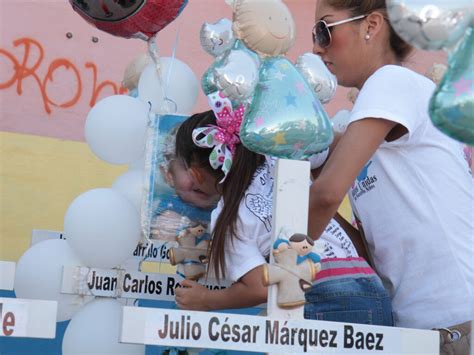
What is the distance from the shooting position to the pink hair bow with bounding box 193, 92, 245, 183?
93.8 inches

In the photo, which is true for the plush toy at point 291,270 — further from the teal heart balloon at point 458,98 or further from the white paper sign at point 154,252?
the white paper sign at point 154,252

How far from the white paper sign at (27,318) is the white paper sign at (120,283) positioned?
0.86 m

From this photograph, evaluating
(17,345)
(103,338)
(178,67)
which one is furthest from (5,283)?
(17,345)

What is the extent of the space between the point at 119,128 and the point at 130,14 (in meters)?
0.33

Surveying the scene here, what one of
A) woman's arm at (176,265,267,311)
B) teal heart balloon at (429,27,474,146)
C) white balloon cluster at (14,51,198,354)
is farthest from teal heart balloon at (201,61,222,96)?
teal heart balloon at (429,27,474,146)

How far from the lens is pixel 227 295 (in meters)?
2.32

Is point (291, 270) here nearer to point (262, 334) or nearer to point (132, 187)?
point (262, 334)

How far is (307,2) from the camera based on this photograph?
16.4ft

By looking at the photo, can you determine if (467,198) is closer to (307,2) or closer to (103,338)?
(103,338)

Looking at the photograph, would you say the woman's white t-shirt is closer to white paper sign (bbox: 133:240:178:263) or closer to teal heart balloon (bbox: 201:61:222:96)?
teal heart balloon (bbox: 201:61:222:96)

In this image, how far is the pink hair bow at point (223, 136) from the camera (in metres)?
2.38

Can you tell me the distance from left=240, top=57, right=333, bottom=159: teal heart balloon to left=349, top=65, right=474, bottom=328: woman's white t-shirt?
22 centimetres

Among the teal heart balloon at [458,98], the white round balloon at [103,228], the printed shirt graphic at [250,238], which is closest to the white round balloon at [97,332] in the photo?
the white round balloon at [103,228]

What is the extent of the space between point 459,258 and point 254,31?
733mm
